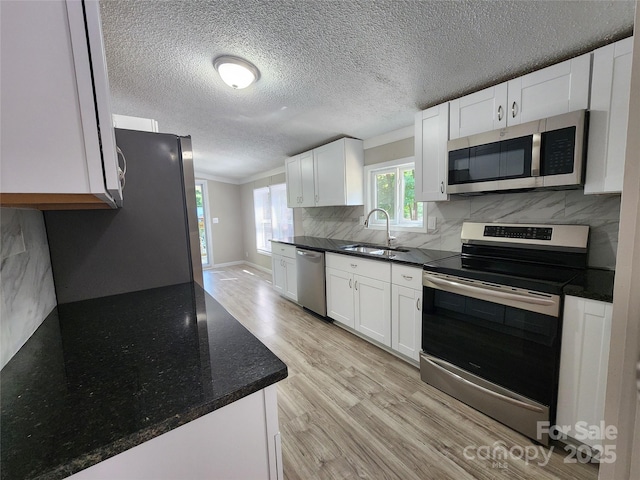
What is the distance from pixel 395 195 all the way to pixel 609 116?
69.4 inches

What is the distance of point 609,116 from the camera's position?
4.67 ft

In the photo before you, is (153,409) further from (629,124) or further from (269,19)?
(269,19)

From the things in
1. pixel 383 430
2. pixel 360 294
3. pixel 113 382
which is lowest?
pixel 383 430

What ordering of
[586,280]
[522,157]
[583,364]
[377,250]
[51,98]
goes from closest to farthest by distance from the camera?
1. [51,98]
2. [583,364]
3. [586,280]
4. [522,157]
5. [377,250]

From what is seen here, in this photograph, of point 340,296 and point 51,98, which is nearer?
point 51,98

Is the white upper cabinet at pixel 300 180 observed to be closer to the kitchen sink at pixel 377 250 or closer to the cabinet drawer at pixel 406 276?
the kitchen sink at pixel 377 250

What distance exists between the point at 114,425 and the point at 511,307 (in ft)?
6.02

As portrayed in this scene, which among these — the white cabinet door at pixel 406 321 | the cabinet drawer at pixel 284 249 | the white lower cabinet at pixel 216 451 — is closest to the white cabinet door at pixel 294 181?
the cabinet drawer at pixel 284 249

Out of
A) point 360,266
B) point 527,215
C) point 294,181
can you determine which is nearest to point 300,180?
point 294,181

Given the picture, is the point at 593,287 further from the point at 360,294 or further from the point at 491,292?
the point at 360,294

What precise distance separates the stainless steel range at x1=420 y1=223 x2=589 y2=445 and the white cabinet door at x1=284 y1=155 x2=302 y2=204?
2.54 m

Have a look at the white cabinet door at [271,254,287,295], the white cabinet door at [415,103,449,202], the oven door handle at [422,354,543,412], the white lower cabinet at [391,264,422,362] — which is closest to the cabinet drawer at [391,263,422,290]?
the white lower cabinet at [391,264,422,362]

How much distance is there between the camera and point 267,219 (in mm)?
5984

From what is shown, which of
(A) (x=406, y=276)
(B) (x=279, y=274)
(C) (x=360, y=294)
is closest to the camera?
(A) (x=406, y=276)
